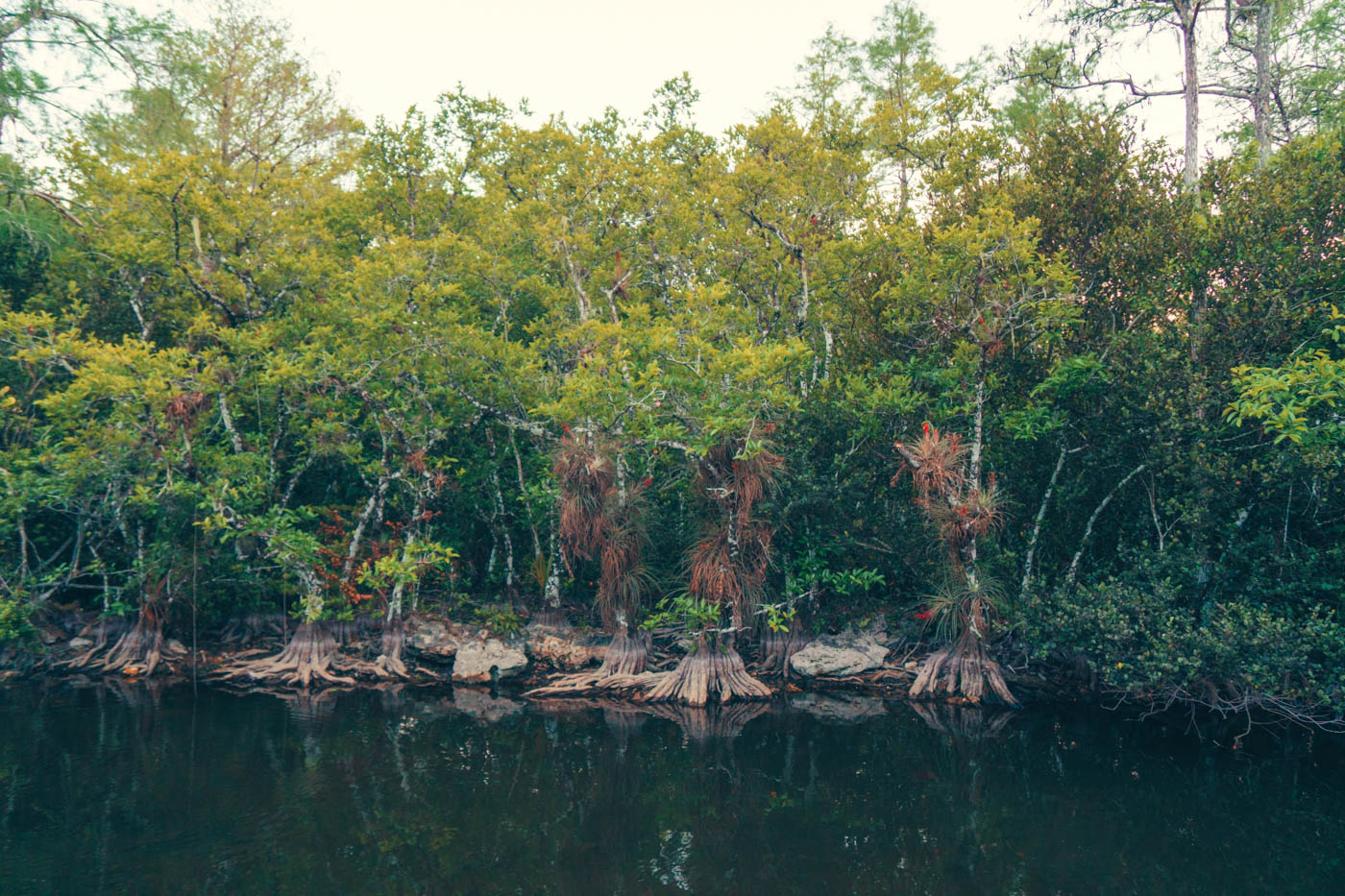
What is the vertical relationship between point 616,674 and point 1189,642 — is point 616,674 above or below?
below

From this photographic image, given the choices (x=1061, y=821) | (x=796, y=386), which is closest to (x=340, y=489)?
(x=796, y=386)

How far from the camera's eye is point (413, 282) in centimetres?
1653

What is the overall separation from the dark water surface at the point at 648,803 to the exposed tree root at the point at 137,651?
2249 millimetres

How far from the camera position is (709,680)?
16.5m

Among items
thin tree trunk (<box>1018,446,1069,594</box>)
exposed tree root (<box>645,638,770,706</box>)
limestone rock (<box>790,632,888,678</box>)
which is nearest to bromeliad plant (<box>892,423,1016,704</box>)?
thin tree trunk (<box>1018,446,1069,594</box>)

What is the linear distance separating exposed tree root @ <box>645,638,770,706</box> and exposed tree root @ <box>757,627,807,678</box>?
1.10 m

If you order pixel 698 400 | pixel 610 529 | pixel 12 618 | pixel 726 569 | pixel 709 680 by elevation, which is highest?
pixel 698 400

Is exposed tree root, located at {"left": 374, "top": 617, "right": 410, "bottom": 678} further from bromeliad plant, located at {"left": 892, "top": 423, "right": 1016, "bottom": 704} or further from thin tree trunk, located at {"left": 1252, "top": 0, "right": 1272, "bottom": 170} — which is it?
thin tree trunk, located at {"left": 1252, "top": 0, "right": 1272, "bottom": 170}

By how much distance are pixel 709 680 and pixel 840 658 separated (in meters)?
3.24

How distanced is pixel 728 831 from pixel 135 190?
56.1 feet

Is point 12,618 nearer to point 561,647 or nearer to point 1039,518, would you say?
point 561,647

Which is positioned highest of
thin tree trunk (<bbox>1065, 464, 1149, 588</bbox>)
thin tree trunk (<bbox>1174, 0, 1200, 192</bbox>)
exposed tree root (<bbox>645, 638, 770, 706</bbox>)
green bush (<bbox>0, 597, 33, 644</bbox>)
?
thin tree trunk (<bbox>1174, 0, 1200, 192</bbox>)

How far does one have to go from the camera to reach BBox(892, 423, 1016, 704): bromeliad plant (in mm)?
14820

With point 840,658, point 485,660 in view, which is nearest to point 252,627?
point 485,660
